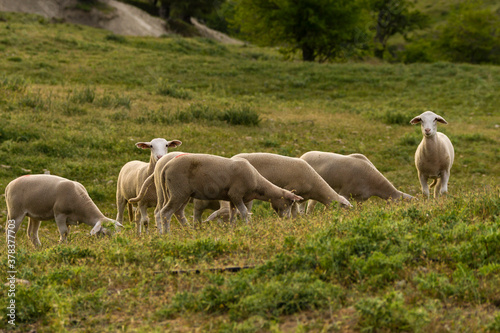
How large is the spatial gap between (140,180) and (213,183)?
2350 millimetres

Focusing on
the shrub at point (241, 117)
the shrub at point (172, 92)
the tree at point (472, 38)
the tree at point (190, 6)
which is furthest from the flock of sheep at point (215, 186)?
the tree at point (472, 38)

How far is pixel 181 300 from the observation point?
16.4 feet

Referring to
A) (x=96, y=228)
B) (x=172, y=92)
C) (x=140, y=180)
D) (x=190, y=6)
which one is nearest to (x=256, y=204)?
(x=140, y=180)

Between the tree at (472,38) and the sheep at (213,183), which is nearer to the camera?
the sheep at (213,183)

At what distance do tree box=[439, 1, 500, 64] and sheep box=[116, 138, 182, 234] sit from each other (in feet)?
171

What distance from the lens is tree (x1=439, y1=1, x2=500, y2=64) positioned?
56781 mm

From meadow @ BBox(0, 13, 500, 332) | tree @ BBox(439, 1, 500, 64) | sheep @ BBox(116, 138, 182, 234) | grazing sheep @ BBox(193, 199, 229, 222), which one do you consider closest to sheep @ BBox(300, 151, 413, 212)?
meadow @ BBox(0, 13, 500, 332)

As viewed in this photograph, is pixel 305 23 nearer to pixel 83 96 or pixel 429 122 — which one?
pixel 83 96

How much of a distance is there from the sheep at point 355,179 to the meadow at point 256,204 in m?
1.44

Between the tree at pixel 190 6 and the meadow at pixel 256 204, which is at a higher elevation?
the tree at pixel 190 6

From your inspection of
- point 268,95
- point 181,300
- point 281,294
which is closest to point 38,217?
point 181,300

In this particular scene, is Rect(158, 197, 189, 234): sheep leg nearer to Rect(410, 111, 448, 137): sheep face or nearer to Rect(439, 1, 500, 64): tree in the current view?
Rect(410, 111, 448, 137): sheep face

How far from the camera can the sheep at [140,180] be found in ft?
33.4

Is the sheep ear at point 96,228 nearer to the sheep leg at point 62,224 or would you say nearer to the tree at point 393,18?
the sheep leg at point 62,224
